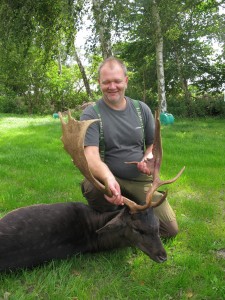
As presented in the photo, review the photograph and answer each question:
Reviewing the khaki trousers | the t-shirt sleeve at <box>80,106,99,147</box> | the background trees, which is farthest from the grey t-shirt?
the background trees

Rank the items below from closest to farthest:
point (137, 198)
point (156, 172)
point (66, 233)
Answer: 1. point (66, 233)
2. point (156, 172)
3. point (137, 198)

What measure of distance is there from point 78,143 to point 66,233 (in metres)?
0.98

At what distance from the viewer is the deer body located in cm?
363

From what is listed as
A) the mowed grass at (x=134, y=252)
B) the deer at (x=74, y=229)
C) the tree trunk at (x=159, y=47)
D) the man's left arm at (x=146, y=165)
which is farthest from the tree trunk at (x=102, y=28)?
the deer at (x=74, y=229)

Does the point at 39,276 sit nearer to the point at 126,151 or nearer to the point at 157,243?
the point at 157,243

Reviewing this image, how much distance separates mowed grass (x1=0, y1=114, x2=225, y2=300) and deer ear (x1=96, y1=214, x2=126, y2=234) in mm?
395

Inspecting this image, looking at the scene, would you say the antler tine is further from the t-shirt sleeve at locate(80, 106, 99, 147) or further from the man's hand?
the t-shirt sleeve at locate(80, 106, 99, 147)

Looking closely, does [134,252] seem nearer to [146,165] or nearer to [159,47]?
[146,165]

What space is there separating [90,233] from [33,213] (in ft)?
2.20

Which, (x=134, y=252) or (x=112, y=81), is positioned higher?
(x=112, y=81)

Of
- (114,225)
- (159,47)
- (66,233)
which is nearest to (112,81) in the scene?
(114,225)

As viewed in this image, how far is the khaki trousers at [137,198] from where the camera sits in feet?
14.2

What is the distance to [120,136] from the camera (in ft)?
14.9

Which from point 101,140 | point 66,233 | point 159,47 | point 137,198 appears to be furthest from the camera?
point 159,47
